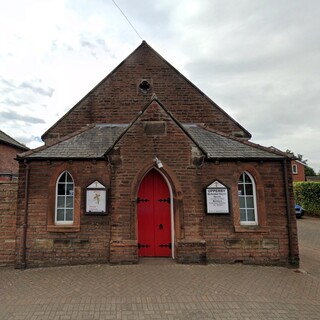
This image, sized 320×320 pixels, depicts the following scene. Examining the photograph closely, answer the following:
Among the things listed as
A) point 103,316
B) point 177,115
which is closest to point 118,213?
point 103,316

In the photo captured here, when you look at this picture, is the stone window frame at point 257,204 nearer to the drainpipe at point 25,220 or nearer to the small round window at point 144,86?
the small round window at point 144,86

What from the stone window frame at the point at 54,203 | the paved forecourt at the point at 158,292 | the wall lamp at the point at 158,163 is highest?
the wall lamp at the point at 158,163

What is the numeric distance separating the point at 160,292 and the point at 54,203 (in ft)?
14.4

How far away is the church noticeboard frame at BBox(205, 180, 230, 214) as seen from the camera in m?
7.87

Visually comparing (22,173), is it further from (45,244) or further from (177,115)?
(177,115)

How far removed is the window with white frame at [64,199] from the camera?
7.89 meters

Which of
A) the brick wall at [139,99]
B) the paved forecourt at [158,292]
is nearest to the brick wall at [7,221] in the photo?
the paved forecourt at [158,292]

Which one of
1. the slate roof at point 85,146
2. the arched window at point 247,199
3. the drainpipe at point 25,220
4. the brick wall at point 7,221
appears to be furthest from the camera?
the arched window at point 247,199

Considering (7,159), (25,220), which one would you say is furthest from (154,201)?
(7,159)

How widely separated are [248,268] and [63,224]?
19.2ft

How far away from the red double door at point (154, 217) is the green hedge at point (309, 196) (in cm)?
1958

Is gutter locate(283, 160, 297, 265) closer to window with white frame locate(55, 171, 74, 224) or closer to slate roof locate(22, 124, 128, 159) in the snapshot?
slate roof locate(22, 124, 128, 159)

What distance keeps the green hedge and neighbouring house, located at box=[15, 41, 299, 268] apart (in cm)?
1716

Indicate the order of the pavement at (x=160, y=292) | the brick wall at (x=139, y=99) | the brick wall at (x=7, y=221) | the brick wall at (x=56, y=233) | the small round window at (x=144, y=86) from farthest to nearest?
the small round window at (x=144, y=86) < the brick wall at (x=139, y=99) < the brick wall at (x=7, y=221) < the brick wall at (x=56, y=233) < the pavement at (x=160, y=292)
